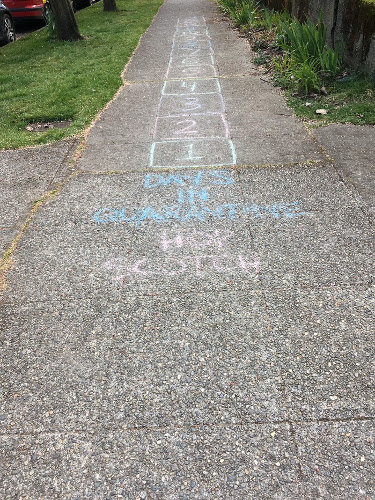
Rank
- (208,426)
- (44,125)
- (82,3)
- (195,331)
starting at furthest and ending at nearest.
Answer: (82,3)
(44,125)
(195,331)
(208,426)

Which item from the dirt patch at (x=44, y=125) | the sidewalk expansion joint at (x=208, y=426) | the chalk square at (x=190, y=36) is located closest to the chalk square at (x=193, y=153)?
the dirt patch at (x=44, y=125)

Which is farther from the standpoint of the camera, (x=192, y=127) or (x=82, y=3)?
(x=82, y=3)

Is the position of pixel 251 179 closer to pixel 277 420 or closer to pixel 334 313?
pixel 334 313

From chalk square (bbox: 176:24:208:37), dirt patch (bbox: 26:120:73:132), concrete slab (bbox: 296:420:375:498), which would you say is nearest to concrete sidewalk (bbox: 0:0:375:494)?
concrete slab (bbox: 296:420:375:498)

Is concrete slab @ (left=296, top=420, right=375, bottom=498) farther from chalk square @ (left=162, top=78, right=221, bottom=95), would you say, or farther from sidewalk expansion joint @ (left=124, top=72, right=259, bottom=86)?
sidewalk expansion joint @ (left=124, top=72, right=259, bottom=86)

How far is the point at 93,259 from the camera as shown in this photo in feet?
10.7

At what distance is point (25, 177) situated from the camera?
4562 mm

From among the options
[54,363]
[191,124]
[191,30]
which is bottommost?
[54,363]

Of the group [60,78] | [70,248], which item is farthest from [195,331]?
[60,78]

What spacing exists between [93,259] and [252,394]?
160cm

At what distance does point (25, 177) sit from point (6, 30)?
32.1ft

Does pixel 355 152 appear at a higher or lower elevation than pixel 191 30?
lower

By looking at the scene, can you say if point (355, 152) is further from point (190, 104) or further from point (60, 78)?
point (60, 78)

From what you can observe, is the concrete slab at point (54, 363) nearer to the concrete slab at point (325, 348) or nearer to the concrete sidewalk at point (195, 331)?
the concrete sidewalk at point (195, 331)
